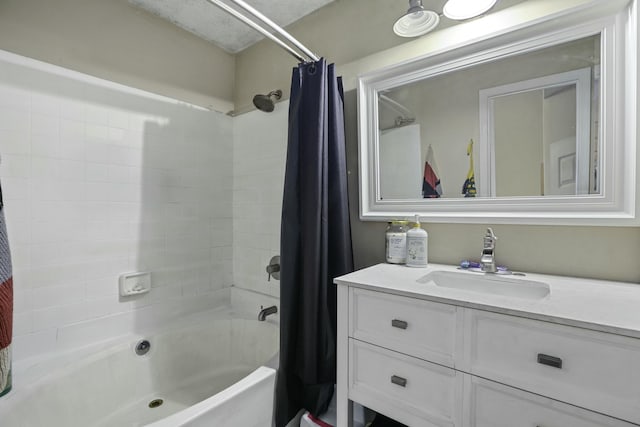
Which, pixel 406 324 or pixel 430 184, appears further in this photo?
pixel 430 184

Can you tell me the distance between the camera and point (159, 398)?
1556 millimetres

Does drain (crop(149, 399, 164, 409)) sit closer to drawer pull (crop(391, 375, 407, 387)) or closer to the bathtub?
the bathtub

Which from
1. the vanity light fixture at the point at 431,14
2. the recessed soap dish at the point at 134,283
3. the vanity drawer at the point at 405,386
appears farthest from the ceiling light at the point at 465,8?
the recessed soap dish at the point at 134,283

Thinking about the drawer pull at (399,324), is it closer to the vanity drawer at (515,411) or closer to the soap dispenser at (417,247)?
the vanity drawer at (515,411)

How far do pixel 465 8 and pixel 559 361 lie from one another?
1208 mm

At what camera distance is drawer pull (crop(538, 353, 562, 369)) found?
0.69 m

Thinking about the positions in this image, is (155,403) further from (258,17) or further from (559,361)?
(258,17)

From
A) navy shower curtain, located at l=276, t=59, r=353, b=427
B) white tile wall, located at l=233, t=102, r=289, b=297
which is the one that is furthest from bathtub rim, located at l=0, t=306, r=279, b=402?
navy shower curtain, located at l=276, t=59, r=353, b=427

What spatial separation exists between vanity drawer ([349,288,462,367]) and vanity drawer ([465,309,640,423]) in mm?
59

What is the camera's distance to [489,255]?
3.56 feet

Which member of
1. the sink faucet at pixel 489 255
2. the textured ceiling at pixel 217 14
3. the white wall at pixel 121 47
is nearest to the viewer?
the sink faucet at pixel 489 255

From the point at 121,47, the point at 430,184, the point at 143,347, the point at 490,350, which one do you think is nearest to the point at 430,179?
the point at 430,184

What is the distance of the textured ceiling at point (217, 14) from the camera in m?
1.65

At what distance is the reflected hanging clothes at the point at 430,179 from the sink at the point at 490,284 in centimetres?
36
